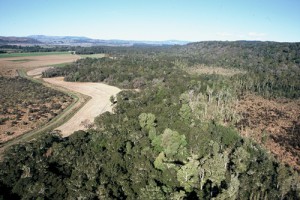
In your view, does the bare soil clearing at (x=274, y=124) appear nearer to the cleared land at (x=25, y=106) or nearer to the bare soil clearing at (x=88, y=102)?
the bare soil clearing at (x=88, y=102)

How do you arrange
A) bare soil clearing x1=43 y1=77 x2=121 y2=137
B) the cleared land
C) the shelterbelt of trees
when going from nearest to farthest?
the shelterbelt of trees < the cleared land < bare soil clearing x1=43 y1=77 x2=121 y2=137

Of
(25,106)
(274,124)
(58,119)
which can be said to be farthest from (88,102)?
(274,124)

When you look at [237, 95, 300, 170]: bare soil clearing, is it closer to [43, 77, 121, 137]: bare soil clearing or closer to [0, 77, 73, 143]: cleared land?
[43, 77, 121, 137]: bare soil clearing

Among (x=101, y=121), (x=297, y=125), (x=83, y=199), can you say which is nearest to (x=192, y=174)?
(x=83, y=199)

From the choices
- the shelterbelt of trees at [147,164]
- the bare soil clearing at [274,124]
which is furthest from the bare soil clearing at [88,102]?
the bare soil clearing at [274,124]

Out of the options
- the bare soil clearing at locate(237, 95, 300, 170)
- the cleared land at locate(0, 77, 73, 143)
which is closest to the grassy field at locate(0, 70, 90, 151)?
the cleared land at locate(0, 77, 73, 143)

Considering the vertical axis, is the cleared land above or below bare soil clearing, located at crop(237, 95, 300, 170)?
above
